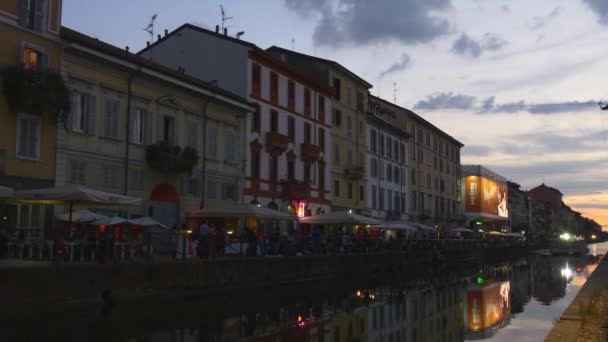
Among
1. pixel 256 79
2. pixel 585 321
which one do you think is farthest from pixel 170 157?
pixel 585 321

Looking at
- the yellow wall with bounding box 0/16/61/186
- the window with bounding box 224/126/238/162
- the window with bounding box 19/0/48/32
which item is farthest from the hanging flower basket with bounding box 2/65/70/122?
the window with bounding box 224/126/238/162

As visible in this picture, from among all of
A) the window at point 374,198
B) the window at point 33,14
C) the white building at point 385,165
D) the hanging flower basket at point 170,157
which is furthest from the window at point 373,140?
the window at point 33,14

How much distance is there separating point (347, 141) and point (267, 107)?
549 inches

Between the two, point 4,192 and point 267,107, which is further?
point 267,107

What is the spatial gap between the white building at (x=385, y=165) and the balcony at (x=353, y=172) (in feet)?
12.5

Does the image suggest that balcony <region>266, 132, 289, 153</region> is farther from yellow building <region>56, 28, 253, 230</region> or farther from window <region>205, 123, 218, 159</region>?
window <region>205, 123, 218, 159</region>

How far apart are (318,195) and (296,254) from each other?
14870 mm

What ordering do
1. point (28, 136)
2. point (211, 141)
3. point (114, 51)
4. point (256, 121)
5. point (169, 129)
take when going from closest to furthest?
1. point (28, 136)
2. point (114, 51)
3. point (169, 129)
4. point (211, 141)
5. point (256, 121)

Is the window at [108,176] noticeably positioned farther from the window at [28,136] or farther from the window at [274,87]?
the window at [274,87]

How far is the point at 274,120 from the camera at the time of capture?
46688mm

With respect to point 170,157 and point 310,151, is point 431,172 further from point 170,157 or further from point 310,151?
point 170,157

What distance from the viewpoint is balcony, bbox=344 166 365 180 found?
5709cm

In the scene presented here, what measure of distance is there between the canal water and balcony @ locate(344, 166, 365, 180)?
17.8m

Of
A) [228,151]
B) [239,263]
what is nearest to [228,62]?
[228,151]
